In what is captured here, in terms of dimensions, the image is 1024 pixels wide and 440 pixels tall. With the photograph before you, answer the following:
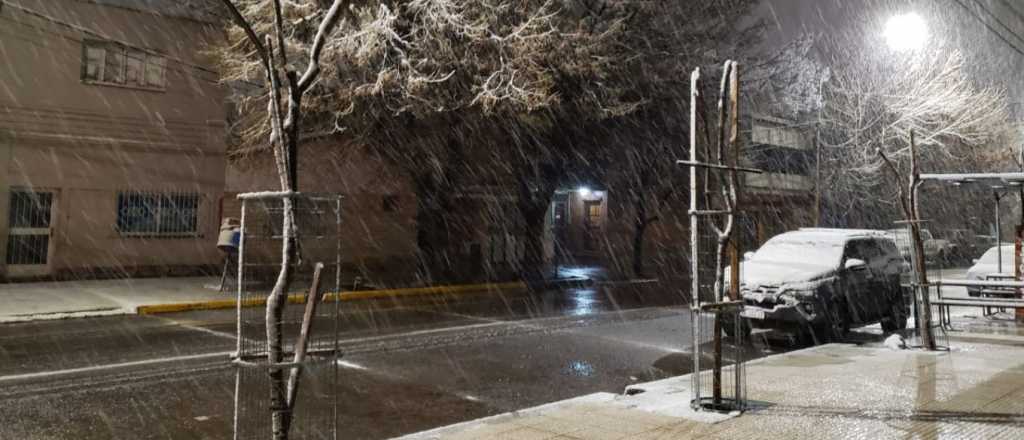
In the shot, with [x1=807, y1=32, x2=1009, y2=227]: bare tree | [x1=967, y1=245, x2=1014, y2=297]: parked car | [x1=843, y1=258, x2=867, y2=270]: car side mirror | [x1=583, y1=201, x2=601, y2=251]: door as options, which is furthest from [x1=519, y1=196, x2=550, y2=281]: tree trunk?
[x1=807, y1=32, x2=1009, y2=227]: bare tree

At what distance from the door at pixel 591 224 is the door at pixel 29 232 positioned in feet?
79.2

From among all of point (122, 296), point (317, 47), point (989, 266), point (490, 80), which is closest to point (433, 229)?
point (490, 80)

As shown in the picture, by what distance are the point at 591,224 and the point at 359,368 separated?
93.0 ft

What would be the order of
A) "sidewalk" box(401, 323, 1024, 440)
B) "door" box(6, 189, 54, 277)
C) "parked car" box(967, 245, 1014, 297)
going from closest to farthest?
"sidewalk" box(401, 323, 1024, 440) < "door" box(6, 189, 54, 277) < "parked car" box(967, 245, 1014, 297)

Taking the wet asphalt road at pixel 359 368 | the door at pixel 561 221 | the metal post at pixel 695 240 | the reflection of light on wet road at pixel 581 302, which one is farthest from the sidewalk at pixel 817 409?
the door at pixel 561 221

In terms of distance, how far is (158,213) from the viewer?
18.6 m

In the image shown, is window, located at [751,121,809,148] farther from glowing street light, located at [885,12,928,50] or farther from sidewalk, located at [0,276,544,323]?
sidewalk, located at [0,276,544,323]

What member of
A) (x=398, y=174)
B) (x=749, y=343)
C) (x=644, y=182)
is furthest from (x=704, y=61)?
(x=749, y=343)

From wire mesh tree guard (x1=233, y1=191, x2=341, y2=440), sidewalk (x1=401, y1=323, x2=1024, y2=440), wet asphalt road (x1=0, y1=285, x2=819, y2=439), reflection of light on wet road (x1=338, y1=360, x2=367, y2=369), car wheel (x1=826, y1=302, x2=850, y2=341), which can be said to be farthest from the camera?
car wheel (x1=826, y1=302, x2=850, y2=341)

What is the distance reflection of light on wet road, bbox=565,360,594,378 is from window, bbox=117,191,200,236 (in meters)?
12.9

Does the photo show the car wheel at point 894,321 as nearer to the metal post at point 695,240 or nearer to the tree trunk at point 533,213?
the metal post at point 695,240

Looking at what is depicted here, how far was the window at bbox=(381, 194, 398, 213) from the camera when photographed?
23.0m

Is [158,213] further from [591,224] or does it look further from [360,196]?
[591,224]

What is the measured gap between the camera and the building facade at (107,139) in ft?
54.1
